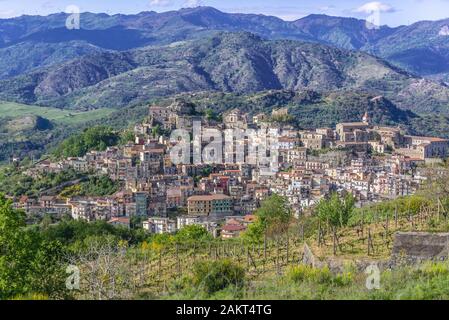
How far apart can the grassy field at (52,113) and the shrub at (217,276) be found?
82.1 meters

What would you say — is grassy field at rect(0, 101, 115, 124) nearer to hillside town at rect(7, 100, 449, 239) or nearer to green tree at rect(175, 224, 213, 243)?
hillside town at rect(7, 100, 449, 239)

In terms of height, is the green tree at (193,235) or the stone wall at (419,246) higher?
the stone wall at (419,246)

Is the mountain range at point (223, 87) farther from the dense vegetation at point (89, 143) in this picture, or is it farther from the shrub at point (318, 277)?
the shrub at point (318, 277)

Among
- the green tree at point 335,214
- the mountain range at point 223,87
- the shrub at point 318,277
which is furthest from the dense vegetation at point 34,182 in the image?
the shrub at point 318,277

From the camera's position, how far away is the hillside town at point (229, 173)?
3859 centimetres

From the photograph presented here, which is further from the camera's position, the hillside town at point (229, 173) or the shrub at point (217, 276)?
the hillside town at point (229, 173)

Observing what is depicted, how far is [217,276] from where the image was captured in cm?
1020

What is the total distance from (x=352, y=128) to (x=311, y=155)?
22.8 ft

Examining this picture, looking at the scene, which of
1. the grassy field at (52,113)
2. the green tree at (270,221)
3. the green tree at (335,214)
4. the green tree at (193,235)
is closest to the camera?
the green tree at (335,214)

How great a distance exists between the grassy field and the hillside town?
4009cm

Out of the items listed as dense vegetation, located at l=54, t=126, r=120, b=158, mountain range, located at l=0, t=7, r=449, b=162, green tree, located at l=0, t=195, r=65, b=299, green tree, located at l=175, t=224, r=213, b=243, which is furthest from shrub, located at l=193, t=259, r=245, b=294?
mountain range, located at l=0, t=7, r=449, b=162

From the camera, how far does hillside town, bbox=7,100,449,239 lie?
38594 mm

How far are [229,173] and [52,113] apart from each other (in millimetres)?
64191

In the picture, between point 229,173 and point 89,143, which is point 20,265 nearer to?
point 229,173
